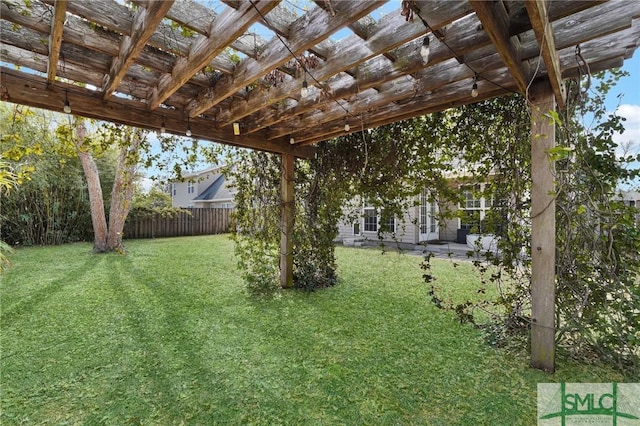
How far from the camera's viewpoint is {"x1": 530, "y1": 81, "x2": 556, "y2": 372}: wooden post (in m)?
2.24

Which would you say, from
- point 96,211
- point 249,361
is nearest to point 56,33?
point 249,361

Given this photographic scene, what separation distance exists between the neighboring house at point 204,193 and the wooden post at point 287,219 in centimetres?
1234

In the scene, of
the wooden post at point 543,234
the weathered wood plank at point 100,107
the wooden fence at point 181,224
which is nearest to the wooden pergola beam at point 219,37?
the weathered wood plank at point 100,107

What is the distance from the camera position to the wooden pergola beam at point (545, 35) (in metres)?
1.30

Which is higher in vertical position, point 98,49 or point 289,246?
point 98,49

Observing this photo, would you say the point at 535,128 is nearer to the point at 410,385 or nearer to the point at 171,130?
the point at 410,385

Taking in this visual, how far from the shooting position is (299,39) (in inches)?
66.6

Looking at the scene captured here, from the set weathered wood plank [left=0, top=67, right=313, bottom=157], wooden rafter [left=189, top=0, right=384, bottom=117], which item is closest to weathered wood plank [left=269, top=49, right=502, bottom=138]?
wooden rafter [left=189, top=0, right=384, bottom=117]

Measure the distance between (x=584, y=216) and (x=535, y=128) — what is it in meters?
0.81

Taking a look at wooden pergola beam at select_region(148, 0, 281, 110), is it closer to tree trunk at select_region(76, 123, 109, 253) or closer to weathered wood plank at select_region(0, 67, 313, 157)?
weathered wood plank at select_region(0, 67, 313, 157)

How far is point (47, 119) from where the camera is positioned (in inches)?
283

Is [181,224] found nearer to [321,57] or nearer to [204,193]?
[204,193]

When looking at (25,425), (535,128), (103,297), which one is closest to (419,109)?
(535,128)

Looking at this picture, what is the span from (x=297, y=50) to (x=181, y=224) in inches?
480
